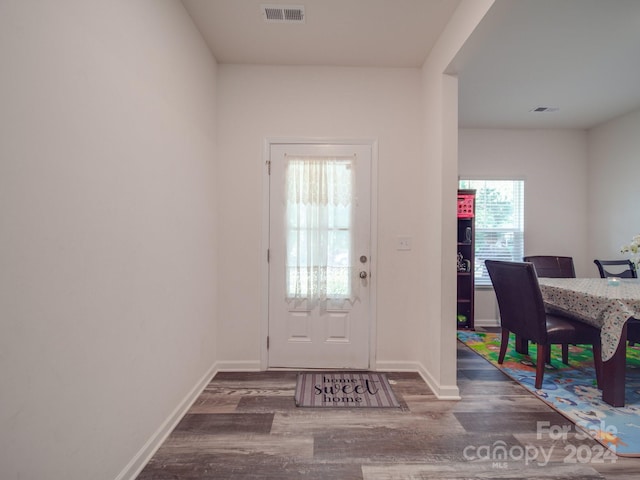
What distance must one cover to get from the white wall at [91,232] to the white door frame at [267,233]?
0.77 meters

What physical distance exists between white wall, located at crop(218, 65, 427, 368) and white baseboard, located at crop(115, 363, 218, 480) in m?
0.51

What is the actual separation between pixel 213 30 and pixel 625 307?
3710mm

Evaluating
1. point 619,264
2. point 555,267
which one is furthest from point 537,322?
point 619,264

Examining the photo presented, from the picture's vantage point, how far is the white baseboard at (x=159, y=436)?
1.49 meters

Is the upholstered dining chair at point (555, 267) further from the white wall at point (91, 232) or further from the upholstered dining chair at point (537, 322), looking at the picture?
the white wall at point (91, 232)

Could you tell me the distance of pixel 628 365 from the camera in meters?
2.94

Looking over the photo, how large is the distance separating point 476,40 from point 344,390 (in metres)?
2.69

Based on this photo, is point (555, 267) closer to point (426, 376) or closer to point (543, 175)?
point (543, 175)

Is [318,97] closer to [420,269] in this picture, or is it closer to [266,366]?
[420,269]

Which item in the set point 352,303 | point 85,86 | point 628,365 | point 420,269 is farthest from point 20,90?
point 628,365

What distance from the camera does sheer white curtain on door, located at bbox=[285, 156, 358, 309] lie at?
9.00ft

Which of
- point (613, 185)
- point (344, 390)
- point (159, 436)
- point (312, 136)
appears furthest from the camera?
point (613, 185)

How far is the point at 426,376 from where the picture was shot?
2.55 m

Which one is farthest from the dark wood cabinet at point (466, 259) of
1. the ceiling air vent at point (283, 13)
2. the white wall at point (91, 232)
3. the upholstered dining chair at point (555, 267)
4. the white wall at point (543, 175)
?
the white wall at point (91, 232)
